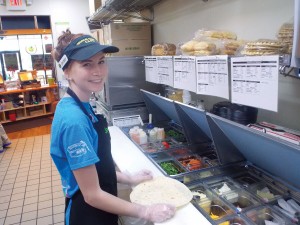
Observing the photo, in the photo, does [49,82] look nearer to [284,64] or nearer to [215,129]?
[215,129]

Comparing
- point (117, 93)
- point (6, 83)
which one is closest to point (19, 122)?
point (6, 83)

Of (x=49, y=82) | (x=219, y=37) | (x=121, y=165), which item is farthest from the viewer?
(x=49, y=82)

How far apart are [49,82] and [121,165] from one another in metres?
5.64

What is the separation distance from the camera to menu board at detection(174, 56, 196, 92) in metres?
1.58

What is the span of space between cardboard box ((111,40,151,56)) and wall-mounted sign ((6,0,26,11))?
17.7 feet

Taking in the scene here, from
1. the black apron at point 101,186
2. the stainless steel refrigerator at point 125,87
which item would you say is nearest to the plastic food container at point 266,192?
the black apron at point 101,186

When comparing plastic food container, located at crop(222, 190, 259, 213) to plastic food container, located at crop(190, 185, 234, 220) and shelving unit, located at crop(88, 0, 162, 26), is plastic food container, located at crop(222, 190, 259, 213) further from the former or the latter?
shelving unit, located at crop(88, 0, 162, 26)

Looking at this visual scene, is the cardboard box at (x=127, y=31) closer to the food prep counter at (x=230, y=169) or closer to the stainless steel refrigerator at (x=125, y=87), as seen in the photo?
the stainless steel refrigerator at (x=125, y=87)

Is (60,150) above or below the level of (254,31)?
below

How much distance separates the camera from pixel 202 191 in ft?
4.63

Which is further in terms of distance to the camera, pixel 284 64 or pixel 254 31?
pixel 254 31

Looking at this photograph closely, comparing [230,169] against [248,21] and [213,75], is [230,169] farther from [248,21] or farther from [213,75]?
[248,21]

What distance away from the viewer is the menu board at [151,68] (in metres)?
2.18

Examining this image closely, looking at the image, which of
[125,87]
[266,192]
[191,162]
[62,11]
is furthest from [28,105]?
[266,192]
